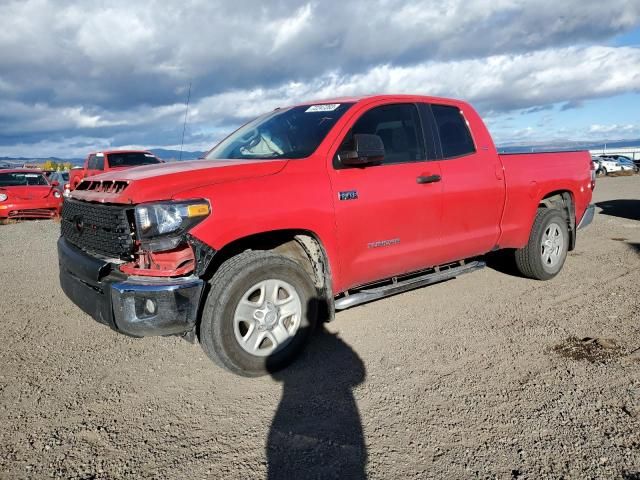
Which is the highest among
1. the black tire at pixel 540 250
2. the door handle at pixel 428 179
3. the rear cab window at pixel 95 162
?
the rear cab window at pixel 95 162

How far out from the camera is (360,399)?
3.13 m

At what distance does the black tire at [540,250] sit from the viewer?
17.7ft

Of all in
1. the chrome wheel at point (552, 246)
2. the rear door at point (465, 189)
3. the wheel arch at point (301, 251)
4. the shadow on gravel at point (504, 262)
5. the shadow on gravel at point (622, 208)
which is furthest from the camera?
the shadow on gravel at point (622, 208)

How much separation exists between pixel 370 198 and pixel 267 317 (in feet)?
4.00

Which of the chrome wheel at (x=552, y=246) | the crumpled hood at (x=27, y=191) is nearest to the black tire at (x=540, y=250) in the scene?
the chrome wheel at (x=552, y=246)

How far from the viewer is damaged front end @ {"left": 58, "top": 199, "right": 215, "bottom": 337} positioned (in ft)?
10.00

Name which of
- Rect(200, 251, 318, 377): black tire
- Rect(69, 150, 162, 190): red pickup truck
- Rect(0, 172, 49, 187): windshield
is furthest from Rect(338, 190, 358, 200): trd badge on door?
Rect(0, 172, 49, 187): windshield

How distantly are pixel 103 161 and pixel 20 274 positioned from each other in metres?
7.70

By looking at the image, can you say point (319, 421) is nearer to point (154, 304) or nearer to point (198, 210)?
point (154, 304)

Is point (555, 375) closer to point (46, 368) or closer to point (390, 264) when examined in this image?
point (390, 264)

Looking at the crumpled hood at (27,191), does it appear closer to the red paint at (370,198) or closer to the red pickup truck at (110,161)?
the red pickup truck at (110,161)

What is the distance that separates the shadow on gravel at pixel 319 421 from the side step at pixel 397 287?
0.41 m

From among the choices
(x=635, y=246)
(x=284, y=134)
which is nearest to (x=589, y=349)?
(x=284, y=134)

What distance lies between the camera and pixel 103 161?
13.6 meters
